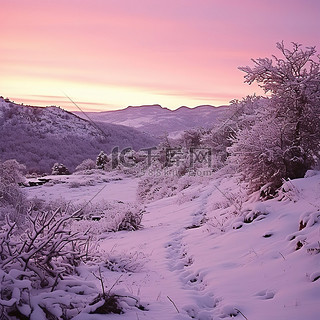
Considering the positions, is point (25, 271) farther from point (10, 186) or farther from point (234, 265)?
point (10, 186)

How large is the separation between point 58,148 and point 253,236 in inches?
3185

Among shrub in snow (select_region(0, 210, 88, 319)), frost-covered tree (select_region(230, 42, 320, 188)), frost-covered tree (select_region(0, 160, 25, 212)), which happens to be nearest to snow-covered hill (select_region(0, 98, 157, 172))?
frost-covered tree (select_region(0, 160, 25, 212))

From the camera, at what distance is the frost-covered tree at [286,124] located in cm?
980

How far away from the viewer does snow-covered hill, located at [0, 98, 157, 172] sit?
7612 centimetres

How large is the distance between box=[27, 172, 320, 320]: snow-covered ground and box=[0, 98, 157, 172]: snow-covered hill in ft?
207

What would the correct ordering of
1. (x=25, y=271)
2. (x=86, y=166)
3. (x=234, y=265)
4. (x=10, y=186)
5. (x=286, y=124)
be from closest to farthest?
1. (x=25, y=271)
2. (x=234, y=265)
3. (x=286, y=124)
4. (x=10, y=186)
5. (x=86, y=166)

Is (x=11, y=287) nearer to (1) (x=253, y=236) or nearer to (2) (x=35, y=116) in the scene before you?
(1) (x=253, y=236)

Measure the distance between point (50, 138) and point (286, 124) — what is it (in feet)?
287

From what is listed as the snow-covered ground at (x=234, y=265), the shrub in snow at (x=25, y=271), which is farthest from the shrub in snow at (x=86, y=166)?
the shrub in snow at (x=25, y=271)

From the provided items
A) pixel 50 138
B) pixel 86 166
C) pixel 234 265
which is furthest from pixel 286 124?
pixel 50 138

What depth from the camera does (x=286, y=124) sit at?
10023 millimetres

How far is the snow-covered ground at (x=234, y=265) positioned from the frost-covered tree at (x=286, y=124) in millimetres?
1027

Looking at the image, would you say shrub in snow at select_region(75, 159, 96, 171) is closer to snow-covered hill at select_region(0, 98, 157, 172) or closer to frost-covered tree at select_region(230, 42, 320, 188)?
snow-covered hill at select_region(0, 98, 157, 172)

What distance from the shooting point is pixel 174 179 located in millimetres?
26969
